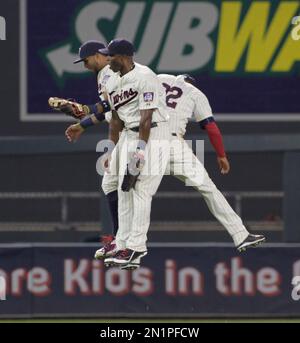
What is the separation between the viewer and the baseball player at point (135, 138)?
11734mm

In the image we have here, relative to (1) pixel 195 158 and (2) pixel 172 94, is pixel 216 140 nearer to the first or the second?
(1) pixel 195 158

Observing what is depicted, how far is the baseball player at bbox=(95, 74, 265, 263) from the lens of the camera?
11984 millimetres

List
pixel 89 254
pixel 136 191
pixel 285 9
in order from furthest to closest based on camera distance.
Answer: pixel 285 9 < pixel 89 254 < pixel 136 191

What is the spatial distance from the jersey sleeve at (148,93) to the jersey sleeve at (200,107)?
2.43 ft

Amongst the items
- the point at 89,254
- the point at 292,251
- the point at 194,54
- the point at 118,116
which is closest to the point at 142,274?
the point at 89,254

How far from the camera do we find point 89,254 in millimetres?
18438

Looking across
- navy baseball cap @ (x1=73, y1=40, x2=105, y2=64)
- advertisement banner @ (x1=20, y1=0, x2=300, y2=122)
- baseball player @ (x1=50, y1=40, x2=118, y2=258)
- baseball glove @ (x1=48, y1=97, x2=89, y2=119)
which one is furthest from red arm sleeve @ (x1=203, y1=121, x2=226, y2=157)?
advertisement banner @ (x1=20, y1=0, x2=300, y2=122)

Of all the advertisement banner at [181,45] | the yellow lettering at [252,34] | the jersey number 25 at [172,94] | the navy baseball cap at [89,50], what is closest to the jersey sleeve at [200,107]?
the jersey number 25 at [172,94]

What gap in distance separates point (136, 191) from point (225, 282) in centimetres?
676

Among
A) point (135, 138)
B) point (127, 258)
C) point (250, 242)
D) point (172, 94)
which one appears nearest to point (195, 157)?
point (135, 138)

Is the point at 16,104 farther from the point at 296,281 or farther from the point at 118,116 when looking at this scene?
the point at 118,116

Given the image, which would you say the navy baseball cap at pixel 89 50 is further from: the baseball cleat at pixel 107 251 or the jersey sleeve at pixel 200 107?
the baseball cleat at pixel 107 251

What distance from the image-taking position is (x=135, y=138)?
39.4 feet

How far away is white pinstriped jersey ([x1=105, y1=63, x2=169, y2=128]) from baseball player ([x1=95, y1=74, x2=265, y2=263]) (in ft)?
1.20
